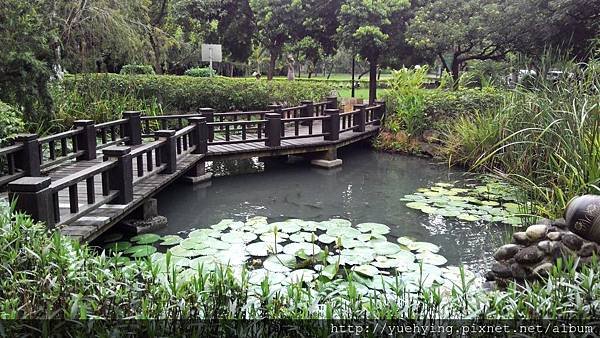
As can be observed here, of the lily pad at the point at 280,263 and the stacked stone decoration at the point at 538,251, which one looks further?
the lily pad at the point at 280,263

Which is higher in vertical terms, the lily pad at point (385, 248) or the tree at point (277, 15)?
the tree at point (277, 15)

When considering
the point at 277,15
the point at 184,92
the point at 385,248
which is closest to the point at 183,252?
the point at 385,248

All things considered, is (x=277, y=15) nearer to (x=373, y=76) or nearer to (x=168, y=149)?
(x=373, y=76)

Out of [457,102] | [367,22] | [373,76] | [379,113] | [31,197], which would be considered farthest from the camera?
[373,76]

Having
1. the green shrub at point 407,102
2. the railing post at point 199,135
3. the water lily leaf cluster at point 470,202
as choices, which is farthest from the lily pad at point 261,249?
the green shrub at point 407,102

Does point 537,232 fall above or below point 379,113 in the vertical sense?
below

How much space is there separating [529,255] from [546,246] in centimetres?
14

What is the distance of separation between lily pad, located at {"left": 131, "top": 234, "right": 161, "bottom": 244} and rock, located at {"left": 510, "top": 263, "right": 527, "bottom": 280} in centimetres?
335

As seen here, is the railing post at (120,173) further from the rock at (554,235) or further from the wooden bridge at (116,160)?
the rock at (554,235)

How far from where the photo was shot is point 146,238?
17.1ft

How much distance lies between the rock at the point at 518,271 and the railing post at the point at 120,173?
11.8ft

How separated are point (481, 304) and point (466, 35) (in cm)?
1092

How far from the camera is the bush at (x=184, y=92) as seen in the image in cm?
1146

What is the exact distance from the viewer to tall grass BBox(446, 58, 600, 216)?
4.31 m
